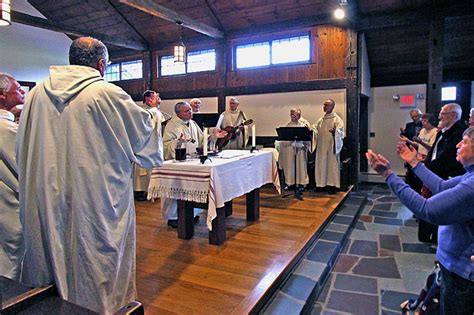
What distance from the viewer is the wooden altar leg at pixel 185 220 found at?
136 inches

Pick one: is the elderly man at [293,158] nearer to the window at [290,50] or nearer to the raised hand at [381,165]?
the window at [290,50]

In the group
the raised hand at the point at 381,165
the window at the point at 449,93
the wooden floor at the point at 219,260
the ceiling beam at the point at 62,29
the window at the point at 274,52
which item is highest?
the ceiling beam at the point at 62,29

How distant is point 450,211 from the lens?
1.46 metres

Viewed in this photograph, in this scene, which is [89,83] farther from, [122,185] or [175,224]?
[175,224]

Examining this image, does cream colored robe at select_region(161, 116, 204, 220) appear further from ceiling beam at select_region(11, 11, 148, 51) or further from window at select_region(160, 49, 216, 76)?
ceiling beam at select_region(11, 11, 148, 51)

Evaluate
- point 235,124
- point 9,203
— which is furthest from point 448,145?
point 235,124

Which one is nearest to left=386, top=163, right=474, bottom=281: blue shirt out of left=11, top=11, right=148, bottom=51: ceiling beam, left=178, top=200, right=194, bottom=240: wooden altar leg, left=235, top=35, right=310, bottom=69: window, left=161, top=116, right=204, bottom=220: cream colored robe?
left=178, top=200, right=194, bottom=240: wooden altar leg

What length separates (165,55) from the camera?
8.43 meters

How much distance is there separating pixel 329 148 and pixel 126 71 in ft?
20.7

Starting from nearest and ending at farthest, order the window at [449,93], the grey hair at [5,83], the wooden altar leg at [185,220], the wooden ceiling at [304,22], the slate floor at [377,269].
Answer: the grey hair at [5,83], the slate floor at [377,269], the wooden altar leg at [185,220], the wooden ceiling at [304,22], the window at [449,93]

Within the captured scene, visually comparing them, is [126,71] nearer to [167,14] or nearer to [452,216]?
[167,14]

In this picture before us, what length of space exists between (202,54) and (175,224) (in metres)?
5.19

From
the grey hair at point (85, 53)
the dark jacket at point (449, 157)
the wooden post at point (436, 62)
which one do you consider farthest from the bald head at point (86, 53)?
the wooden post at point (436, 62)

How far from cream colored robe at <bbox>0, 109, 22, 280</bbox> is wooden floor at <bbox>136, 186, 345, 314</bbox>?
2.93ft
